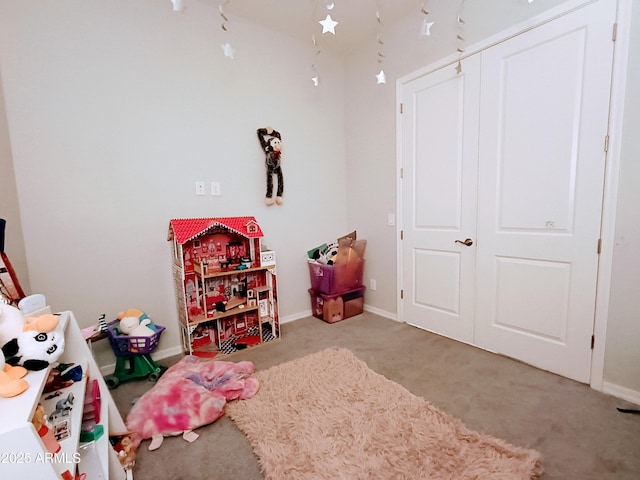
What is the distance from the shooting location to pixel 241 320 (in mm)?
2555

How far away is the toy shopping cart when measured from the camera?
1.90 meters

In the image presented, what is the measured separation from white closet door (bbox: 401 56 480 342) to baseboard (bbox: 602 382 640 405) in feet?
2.58

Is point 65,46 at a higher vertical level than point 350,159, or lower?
higher

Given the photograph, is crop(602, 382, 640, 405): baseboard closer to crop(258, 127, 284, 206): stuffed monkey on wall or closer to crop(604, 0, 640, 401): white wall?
crop(604, 0, 640, 401): white wall

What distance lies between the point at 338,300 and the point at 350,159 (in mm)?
1483

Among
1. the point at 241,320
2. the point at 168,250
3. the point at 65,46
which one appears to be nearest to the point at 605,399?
the point at 241,320

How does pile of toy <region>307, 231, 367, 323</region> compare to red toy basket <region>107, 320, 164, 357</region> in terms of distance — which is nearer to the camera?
red toy basket <region>107, 320, 164, 357</region>

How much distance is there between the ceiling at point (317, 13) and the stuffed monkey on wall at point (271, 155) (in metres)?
0.86

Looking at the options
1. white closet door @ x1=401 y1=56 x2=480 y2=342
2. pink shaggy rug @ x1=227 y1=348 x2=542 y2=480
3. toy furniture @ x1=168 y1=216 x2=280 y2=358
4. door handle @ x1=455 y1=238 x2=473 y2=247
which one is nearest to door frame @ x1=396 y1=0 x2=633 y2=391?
white closet door @ x1=401 y1=56 x2=480 y2=342

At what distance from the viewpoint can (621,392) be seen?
1.67 m

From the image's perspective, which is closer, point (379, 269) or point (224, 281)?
point (224, 281)

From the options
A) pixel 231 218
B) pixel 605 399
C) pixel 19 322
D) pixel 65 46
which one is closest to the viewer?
pixel 19 322

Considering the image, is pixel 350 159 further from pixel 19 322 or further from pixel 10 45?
pixel 19 322

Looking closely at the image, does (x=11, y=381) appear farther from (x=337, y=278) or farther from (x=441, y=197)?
(x=441, y=197)
